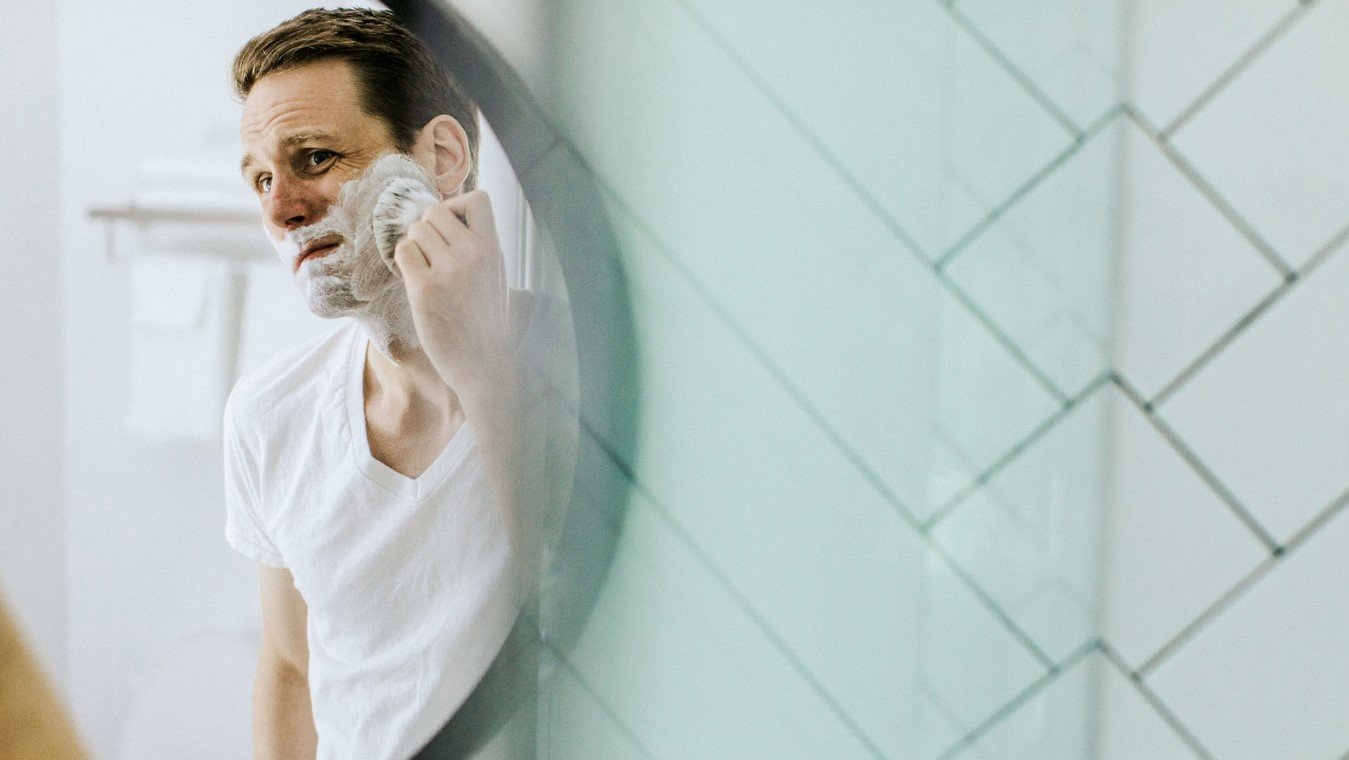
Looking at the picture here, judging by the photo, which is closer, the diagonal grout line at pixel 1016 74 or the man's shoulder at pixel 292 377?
the man's shoulder at pixel 292 377

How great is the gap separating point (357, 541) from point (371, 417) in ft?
0.24

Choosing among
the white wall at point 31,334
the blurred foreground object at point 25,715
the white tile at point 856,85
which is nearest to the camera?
the blurred foreground object at point 25,715

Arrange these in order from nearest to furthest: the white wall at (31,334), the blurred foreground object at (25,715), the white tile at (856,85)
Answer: the blurred foreground object at (25,715)
the white wall at (31,334)
the white tile at (856,85)

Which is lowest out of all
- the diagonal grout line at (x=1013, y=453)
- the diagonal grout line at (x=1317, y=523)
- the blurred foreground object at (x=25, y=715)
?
the diagonal grout line at (x=1317, y=523)

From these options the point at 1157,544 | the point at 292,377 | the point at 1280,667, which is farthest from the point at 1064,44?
the point at 292,377

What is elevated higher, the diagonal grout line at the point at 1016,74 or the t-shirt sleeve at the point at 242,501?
the t-shirt sleeve at the point at 242,501

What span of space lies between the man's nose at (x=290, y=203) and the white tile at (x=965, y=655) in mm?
473

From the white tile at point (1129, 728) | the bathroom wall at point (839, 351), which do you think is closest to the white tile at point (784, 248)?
the bathroom wall at point (839, 351)

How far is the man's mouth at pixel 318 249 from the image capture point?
1.88ft

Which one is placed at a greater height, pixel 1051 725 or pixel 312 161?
pixel 312 161

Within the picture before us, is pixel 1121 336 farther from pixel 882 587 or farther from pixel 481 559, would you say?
pixel 481 559

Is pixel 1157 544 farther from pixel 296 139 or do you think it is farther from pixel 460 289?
pixel 296 139

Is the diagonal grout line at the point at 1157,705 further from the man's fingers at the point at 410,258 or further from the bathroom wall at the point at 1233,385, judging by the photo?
the man's fingers at the point at 410,258

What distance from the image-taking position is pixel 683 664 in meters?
0.69
